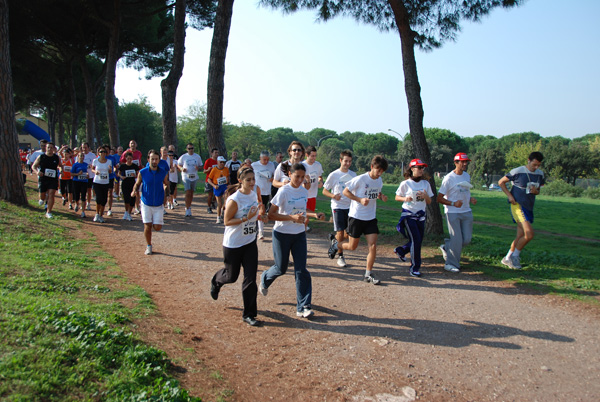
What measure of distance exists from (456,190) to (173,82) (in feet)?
46.2

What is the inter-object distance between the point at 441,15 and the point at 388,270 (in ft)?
23.8

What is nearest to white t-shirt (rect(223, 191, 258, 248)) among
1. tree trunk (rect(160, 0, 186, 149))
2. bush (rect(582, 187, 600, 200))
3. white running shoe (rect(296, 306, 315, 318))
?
white running shoe (rect(296, 306, 315, 318))

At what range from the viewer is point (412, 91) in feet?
35.0

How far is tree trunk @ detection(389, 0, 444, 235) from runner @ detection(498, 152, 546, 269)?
99.7 inches

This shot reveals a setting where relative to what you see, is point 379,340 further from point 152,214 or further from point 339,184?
point 152,214

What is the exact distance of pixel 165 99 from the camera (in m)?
18.7

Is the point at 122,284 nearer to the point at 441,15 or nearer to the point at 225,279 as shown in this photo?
the point at 225,279

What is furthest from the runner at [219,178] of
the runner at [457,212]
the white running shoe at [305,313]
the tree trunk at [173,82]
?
the tree trunk at [173,82]

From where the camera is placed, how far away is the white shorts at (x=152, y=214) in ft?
28.8

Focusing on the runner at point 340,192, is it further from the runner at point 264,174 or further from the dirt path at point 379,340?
the runner at point 264,174

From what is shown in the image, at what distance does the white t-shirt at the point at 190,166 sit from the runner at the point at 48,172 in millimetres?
3514

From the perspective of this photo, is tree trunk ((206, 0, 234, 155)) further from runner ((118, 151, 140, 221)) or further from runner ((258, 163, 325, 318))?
runner ((258, 163, 325, 318))

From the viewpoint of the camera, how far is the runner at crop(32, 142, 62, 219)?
1177 centimetres

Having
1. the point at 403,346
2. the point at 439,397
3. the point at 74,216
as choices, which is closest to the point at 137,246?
the point at 74,216
